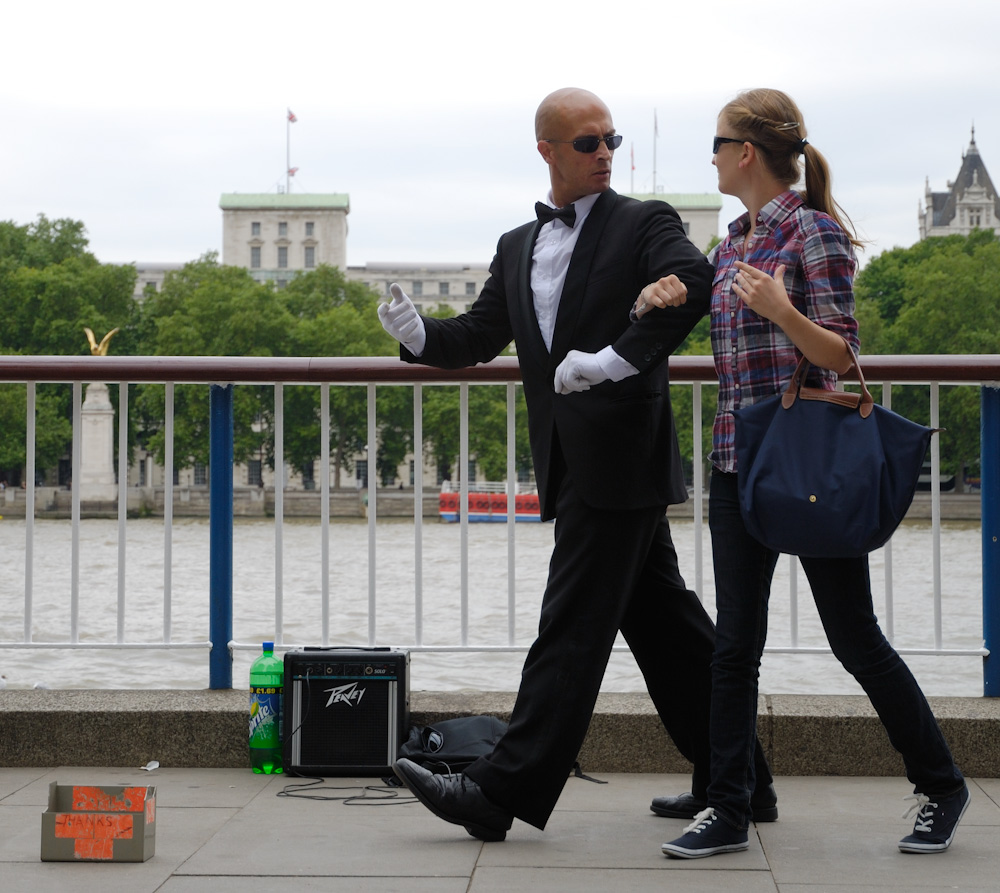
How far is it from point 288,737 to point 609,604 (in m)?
1.24

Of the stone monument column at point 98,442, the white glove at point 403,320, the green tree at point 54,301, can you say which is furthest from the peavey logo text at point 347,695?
the green tree at point 54,301

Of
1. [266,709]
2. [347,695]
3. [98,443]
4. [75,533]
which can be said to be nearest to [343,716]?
[347,695]

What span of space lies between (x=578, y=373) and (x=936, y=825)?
1.31 metres

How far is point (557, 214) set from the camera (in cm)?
305

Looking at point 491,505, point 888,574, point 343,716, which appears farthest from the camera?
point 491,505

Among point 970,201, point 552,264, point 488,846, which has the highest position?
point 970,201

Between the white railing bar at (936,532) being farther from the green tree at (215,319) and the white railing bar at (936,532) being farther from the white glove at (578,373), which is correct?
the green tree at (215,319)

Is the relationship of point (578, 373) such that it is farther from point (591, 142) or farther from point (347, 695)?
A: point (347, 695)

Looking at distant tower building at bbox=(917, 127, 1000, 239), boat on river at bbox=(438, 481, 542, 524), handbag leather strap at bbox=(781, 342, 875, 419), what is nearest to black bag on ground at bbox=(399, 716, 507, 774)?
boat on river at bbox=(438, 481, 542, 524)

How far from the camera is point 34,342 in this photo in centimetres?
6206

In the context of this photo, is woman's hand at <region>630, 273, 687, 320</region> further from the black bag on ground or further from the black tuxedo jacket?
the black bag on ground

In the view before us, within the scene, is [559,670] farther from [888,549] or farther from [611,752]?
[888,549]

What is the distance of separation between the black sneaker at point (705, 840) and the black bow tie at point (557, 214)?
1418mm

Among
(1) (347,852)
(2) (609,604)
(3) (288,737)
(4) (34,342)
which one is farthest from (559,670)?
(4) (34,342)
